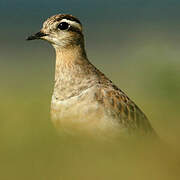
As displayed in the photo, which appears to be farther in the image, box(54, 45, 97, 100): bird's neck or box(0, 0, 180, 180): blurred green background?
box(54, 45, 97, 100): bird's neck

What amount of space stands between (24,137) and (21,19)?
→ 210ft

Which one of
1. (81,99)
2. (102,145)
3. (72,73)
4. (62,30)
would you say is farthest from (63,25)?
(102,145)

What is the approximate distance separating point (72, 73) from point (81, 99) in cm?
87

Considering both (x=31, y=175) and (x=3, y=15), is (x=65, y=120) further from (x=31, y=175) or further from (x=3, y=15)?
(x=3, y=15)

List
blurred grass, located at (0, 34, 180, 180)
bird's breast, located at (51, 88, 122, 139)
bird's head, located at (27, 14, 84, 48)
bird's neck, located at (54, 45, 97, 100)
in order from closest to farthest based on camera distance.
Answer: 1. blurred grass, located at (0, 34, 180, 180)
2. bird's breast, located at (51, 88, 122, 139)
3. bird's neck, located at (54, 45, 97, 100)
4. bird's head, located at (27, 14, 84, 48)

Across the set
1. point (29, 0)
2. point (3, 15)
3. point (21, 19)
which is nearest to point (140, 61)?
point (3, 15)

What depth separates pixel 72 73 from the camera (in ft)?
36.9

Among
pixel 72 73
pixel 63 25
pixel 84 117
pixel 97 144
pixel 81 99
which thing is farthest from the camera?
pixel 63 25

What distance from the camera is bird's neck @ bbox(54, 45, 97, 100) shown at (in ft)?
35.6

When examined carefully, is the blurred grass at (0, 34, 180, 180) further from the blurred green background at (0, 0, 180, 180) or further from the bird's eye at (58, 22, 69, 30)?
the bird's eye at (58, 22, 69, 30)

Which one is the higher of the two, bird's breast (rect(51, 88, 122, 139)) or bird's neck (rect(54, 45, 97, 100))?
bird's neck (rect(54, 45, 97, 100))

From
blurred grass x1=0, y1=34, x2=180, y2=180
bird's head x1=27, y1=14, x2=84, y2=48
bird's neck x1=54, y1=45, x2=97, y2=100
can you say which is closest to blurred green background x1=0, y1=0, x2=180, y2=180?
blurred grass x1=0, y1=34, x2=180, y2=180

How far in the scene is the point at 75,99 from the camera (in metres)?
10.5

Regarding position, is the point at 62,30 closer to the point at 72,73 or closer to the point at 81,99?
the point at 72,73
